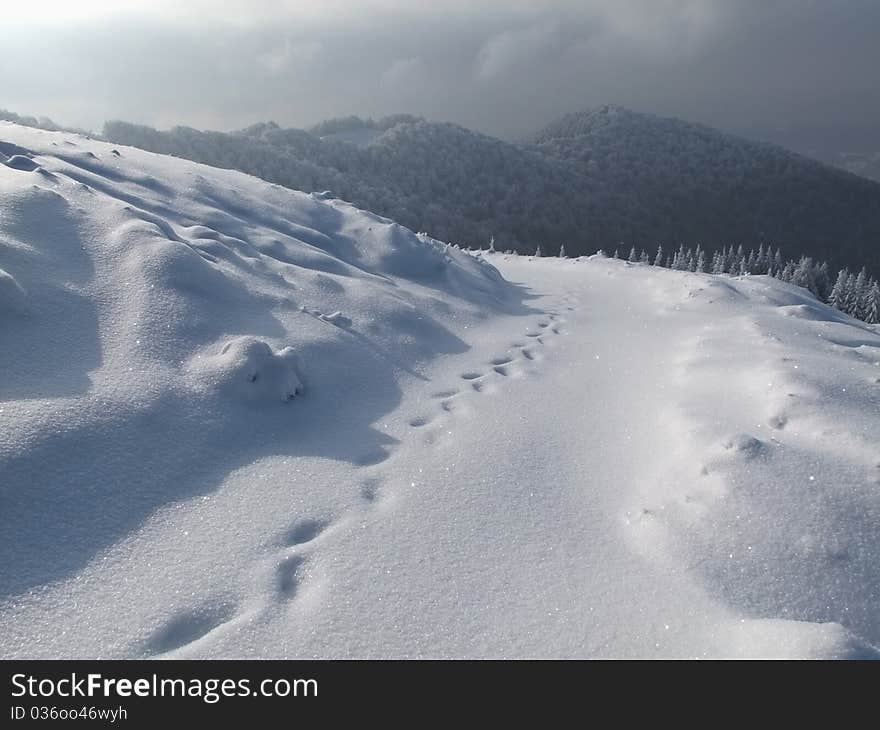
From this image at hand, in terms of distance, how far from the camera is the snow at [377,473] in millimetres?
4055

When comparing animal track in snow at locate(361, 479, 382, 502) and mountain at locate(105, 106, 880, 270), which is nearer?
animal track in snow at locate(361, 479, 382, 502)

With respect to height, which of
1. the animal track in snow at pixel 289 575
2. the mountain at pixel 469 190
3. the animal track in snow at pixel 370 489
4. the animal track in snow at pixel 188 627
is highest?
the mountain at pixel 469 190

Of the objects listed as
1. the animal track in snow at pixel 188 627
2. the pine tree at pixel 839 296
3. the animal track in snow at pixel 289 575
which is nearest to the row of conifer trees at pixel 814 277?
the pine tree at pixel 839 296

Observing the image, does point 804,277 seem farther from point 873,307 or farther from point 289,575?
point 289,575

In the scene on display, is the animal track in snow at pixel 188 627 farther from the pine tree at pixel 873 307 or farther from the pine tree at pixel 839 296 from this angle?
the pine tree at pixel 839 296

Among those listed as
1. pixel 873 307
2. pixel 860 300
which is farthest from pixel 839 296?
pixel 873 307

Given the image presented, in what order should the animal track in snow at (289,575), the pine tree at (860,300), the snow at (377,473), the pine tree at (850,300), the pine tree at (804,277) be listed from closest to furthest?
the snow at (377,473) → the animal track in snow at (289,575) → the pine tree at (860,300) → the pine tree at (850,300) → the pine tree at (804,277)

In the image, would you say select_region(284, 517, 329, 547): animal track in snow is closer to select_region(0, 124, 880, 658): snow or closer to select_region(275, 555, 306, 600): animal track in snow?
select_region(0, 124, 880, 658): snow

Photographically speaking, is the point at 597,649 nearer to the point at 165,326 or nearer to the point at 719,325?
the point at 165,326

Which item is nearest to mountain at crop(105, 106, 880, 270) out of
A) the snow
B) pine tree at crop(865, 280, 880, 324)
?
pine tree at crop(865, 280, 880, 324)

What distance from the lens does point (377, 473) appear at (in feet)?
20.5

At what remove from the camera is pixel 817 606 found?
411cm

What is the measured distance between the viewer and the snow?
405 centimetres
